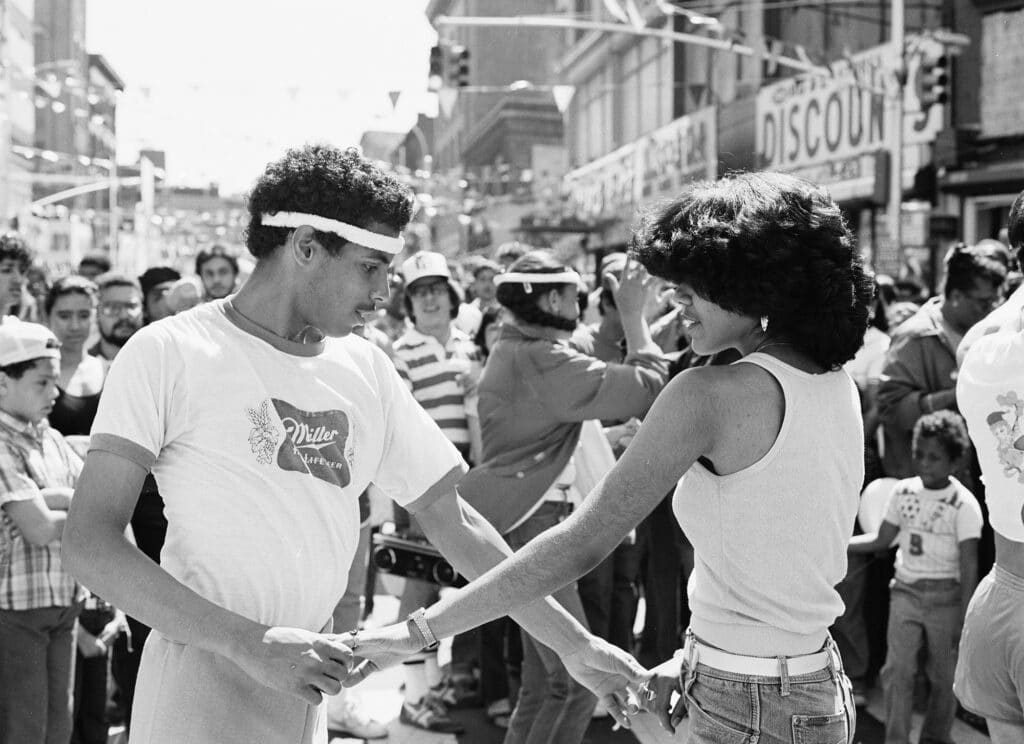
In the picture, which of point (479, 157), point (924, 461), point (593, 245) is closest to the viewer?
point (924, 461)

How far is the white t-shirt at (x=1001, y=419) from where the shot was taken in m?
3.11

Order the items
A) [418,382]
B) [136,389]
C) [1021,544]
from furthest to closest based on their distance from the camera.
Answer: [418,382]
[1021,544]
[136,389]

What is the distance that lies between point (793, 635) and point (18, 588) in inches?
119

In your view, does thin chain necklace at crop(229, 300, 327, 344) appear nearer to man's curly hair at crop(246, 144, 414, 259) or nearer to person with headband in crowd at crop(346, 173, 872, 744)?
man's curly hair at crop(246, 144, 414, 259)

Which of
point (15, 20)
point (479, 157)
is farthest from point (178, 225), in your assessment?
point (479, 157)

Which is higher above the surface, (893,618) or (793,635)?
(793,635)

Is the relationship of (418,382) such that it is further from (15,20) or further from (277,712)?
(15,20)

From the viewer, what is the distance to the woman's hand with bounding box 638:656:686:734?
2736mm

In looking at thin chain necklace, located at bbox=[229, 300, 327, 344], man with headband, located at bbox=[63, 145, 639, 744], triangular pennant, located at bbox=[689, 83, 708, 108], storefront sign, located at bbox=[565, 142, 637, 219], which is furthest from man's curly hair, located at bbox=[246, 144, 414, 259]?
storefront sign, located at bbox=[565, 142, 637, 219]

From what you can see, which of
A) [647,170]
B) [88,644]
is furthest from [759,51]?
[88,644]

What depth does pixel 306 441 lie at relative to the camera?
8.65 feet

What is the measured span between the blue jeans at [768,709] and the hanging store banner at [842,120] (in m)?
16.2

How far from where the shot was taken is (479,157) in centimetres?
6844

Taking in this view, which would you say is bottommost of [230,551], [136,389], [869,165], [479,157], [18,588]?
[18,588]
